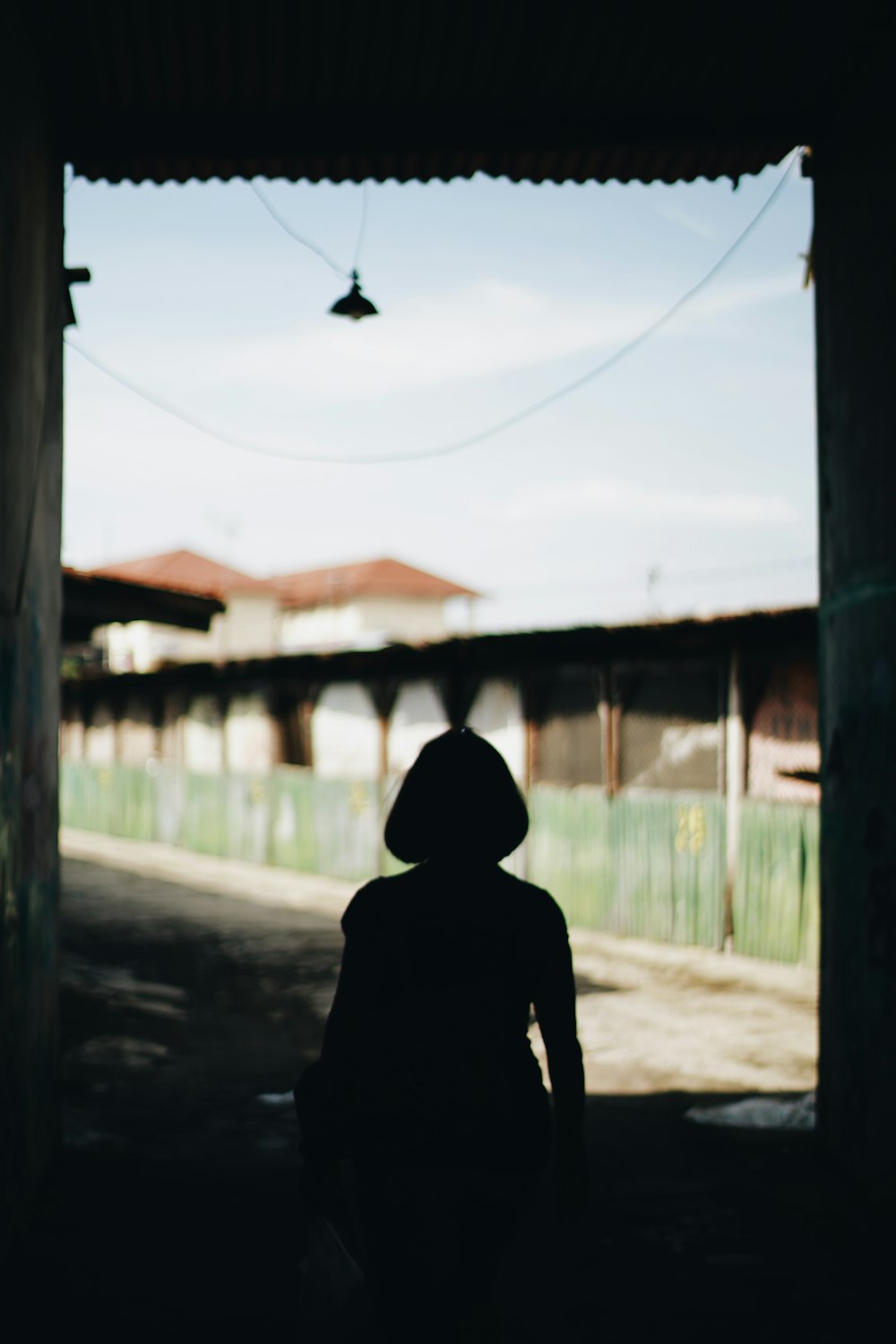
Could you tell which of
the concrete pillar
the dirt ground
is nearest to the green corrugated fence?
the dirt ground

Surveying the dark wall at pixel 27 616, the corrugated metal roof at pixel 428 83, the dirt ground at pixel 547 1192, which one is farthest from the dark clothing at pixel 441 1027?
the corrugated metal roof at pixel 428 83

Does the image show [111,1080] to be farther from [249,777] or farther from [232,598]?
[232,598]

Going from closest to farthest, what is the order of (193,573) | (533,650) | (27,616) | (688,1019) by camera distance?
(27,616) < (688,1019) < (533,650) < (193,573)

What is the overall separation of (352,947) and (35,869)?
10.2ft

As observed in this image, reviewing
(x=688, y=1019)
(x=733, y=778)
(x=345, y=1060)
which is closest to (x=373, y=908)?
(x=345, y=1060)

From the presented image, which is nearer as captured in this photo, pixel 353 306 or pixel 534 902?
pixel 534 902

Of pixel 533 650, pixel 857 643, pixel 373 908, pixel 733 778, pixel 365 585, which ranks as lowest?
pixel 733 778

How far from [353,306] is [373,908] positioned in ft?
17.8

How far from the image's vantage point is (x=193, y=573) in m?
58.5

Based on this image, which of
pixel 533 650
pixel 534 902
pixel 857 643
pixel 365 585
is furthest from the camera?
pixel 365 585

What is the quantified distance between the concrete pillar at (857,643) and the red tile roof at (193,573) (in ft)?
161

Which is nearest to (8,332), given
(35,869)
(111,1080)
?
(35,869)

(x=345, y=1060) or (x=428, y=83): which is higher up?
(x=428, y=83)

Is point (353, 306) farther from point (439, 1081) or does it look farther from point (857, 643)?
point (439, 1081)
